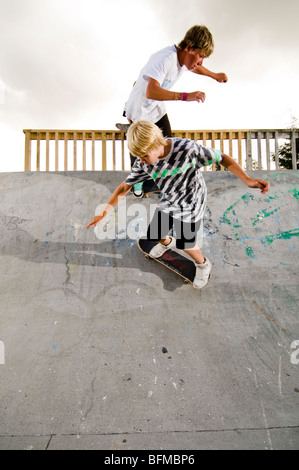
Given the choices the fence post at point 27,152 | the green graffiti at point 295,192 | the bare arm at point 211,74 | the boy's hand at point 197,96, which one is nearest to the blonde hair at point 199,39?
the bare arm at point 211,74

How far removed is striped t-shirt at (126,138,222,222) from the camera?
7.15 ft

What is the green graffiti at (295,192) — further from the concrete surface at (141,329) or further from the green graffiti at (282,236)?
the green graffiti at (282,236)

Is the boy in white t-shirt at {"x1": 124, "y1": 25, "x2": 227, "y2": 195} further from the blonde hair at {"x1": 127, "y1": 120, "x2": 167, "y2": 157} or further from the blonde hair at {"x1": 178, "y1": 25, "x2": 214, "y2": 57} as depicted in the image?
the blonde hair at {"x1": 127, "y1": 120, "x2": 167, "y2": 157}

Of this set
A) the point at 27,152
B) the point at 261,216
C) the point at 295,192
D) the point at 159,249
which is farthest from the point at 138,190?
the point at 27,152

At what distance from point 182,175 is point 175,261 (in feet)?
3.23

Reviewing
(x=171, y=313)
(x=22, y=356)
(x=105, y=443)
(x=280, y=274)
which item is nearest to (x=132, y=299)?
(x=171, y=313)

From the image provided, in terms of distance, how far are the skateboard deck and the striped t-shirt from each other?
657mm

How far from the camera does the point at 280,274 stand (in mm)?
2947

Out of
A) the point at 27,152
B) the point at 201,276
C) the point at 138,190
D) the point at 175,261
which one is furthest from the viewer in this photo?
the point at 27,152

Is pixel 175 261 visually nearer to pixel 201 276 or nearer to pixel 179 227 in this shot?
pixel 201 276

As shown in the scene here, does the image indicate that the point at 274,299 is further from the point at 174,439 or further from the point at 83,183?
the point at 83,183

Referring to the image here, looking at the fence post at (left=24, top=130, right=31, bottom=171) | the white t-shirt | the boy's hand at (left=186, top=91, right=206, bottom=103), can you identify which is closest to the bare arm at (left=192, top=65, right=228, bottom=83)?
the white t-shirt

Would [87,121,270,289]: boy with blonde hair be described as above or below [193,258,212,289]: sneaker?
above

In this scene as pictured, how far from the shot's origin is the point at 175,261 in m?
2.89
